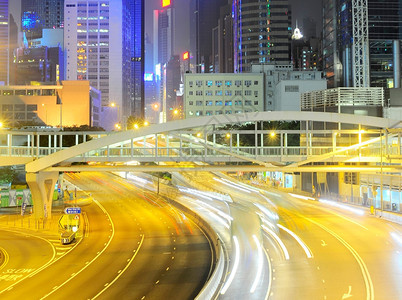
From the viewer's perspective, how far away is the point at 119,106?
190 meters

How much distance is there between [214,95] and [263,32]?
119 feet

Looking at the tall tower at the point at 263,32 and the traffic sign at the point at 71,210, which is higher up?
the tall tower at the point at 263,32

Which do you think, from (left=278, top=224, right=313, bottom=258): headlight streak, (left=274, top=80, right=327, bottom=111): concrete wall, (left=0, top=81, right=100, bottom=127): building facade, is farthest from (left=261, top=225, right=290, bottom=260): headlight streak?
(left=0, top=81, right=100, bottom=127): building facade

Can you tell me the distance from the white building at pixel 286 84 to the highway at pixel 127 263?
72033 mm

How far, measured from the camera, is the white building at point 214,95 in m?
131

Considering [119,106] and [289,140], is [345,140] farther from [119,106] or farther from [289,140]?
[119,106]

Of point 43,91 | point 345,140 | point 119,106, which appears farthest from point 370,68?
point 119,106

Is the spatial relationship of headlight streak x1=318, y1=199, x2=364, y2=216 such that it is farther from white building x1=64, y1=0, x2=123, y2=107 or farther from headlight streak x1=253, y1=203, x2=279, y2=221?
white building x1=64, y1=0, x2=123, y2=107

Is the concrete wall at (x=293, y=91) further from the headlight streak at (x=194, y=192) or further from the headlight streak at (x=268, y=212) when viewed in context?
the headlight streak at (x=268, y=212)

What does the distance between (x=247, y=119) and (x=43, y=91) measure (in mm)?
110833

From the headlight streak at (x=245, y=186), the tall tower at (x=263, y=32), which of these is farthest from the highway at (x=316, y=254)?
the tall tower at (x=263, y=32)

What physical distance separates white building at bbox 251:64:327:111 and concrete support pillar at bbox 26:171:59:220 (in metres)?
80.2

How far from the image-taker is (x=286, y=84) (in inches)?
4847

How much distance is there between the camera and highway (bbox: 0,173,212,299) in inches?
1061
